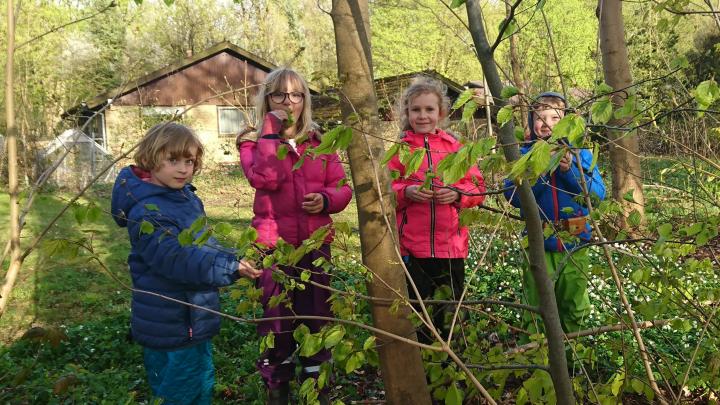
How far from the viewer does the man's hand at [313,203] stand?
9.41 feet

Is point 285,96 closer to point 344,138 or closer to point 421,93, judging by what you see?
point 421,93

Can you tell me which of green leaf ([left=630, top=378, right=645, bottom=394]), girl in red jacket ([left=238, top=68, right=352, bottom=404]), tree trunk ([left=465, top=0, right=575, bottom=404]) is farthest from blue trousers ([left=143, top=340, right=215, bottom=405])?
green leaf ([left=630, top=378, right=645, bottom=394])

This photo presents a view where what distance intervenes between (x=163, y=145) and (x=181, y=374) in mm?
990

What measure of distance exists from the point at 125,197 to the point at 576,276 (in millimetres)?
2293

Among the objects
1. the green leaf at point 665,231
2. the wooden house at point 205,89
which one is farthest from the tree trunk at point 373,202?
the wooden house at point 205,89

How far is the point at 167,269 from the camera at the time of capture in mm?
2521

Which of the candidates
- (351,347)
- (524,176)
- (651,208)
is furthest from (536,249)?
(651,208)

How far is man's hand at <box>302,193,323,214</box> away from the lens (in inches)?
113

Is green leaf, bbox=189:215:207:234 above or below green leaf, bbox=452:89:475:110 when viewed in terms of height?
below

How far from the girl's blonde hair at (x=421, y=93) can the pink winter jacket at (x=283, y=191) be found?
0.55 m

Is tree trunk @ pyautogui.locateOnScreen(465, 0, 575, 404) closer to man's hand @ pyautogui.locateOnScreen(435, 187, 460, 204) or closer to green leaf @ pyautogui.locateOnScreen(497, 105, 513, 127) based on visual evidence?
green leaf @ pyautogui.locateOnScreen(497, 105, 513, 127)


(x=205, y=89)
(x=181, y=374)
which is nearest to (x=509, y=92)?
(x=181, y=374)

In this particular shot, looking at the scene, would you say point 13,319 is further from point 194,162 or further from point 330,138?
point 330,138

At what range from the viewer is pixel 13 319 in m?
4.93
